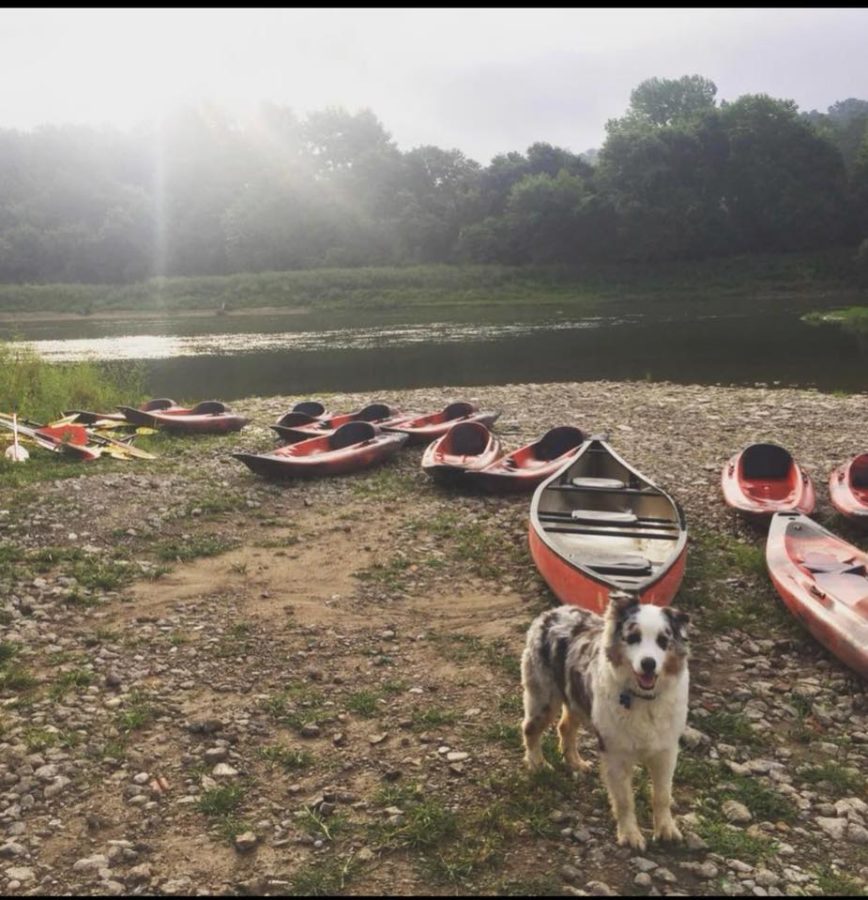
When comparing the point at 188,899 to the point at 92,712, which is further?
the point at 92,712

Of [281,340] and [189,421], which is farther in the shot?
[281,340]

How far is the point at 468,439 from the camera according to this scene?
48.9ft

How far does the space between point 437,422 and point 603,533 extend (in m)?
8.02

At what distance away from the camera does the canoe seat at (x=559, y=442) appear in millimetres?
14562

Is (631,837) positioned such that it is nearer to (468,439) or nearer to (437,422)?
(468,439)

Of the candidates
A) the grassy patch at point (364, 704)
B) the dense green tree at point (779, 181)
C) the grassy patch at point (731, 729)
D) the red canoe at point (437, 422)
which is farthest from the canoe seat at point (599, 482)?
the dense green tree at point (779, 181)

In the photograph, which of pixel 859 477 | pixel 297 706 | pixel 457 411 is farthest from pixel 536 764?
pixel 457 411

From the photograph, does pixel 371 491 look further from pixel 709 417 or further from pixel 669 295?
pixel 669 295

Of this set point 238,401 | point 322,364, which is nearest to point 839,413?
point 238,401

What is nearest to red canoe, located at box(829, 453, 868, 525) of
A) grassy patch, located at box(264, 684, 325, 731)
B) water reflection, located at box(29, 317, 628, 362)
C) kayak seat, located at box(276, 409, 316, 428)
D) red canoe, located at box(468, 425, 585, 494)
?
red canoe, located at box(468, 425, 585, 494)

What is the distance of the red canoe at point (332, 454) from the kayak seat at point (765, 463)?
19.7 feet

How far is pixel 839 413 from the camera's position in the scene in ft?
63.6

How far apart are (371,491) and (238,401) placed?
12508mm

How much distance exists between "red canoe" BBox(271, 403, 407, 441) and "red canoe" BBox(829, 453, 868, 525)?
840 centimetres
